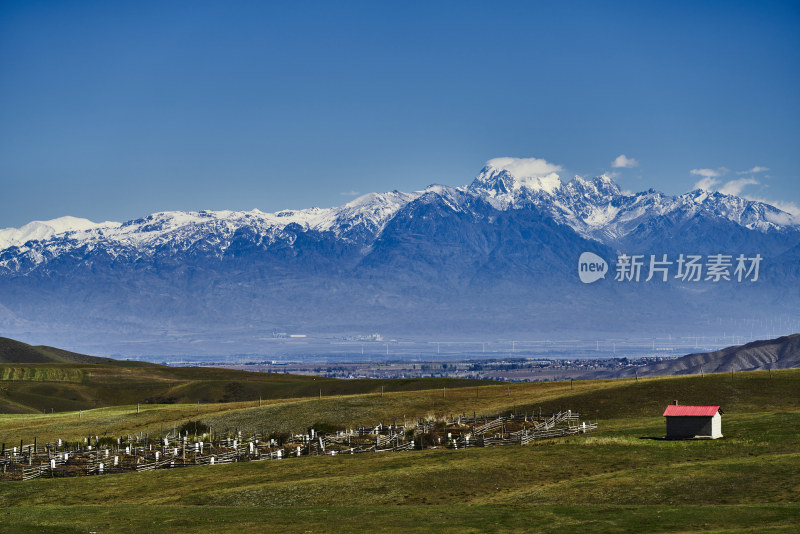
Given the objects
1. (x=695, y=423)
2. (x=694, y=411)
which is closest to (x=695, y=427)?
(x=695, y=423)

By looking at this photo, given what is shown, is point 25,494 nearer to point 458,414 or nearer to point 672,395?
point 458,414

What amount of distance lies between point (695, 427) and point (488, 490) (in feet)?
77.3

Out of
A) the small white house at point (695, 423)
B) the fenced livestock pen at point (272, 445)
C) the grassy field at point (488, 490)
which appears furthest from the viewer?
the fenced livestock pen at point (272, 445)

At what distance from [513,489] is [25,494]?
3506 centimetres

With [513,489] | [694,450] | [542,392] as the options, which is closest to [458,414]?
[542,392]

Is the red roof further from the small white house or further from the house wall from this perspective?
the house wall

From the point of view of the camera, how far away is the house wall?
252ft

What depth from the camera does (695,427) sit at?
253 feet

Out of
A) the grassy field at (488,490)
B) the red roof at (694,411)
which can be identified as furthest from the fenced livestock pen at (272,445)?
the red roof at (694,411)

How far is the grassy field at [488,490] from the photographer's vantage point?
1972 inches

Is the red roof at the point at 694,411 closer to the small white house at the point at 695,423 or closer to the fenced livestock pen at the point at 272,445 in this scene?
the small white house at the point at 695,423

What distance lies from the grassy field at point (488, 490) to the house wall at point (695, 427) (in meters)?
1.67

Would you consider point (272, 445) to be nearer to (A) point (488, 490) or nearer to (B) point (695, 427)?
(A) point (488, 490)

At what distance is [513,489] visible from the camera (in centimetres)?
6188
